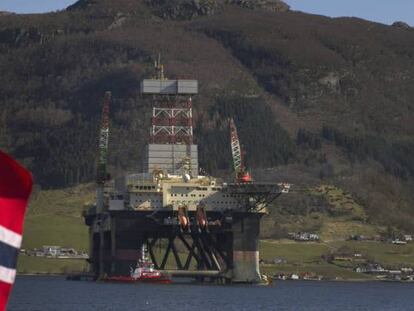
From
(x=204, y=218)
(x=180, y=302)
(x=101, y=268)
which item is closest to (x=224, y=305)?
(x=180, y=302)

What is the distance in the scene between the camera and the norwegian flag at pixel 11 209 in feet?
48.0

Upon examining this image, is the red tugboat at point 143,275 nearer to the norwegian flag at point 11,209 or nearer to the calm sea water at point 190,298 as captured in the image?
the calm sea water at point 190,298

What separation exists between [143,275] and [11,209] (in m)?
156

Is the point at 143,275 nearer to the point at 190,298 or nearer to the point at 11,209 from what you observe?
the point at 190,298

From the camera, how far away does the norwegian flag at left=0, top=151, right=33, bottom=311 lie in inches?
576

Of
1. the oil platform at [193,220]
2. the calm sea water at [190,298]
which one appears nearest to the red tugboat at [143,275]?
the oil platform at [193,220]

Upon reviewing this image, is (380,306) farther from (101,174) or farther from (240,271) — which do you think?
(101,174)

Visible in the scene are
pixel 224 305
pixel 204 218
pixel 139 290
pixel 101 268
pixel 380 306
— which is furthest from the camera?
pixel 101 268

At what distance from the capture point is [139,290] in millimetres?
148000

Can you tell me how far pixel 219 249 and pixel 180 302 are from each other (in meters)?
49.5

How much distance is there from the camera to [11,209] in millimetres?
14812

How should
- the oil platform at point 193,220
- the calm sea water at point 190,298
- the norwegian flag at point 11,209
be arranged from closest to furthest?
the norwegian flag at point 11,209 → the calm sea water at point 190,298 → the oil platform at point 193,220

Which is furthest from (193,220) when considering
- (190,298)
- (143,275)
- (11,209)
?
(11,209)

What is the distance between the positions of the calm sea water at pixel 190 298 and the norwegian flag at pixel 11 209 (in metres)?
93.1
